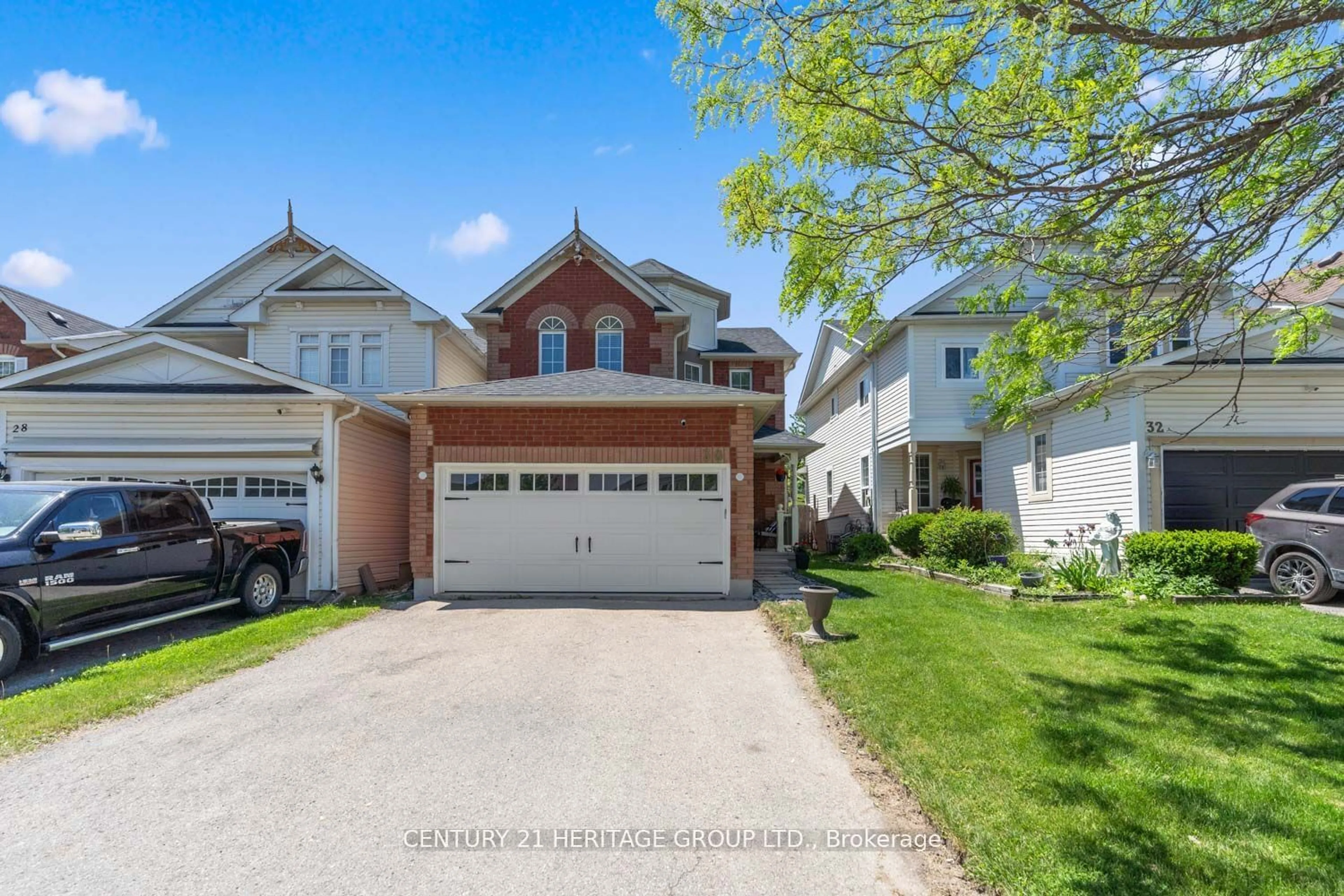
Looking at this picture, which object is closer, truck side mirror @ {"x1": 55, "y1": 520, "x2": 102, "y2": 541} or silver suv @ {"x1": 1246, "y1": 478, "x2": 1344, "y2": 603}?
truck side mirror @ {"x1": 55, "y1": 520, "x2": 102, "y2": 541}

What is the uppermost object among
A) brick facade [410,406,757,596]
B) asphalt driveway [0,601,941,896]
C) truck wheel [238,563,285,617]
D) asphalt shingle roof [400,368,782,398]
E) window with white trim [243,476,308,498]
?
asphalt shingle roof [400,368,782,398]

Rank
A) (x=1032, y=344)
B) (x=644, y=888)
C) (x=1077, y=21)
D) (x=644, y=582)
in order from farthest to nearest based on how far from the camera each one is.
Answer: (x=644, y=582)
(x=1032, y=344)
(x=1077, y=21)
(x=644, y=888)

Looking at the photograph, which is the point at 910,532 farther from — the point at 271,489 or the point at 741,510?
the point at 271,489

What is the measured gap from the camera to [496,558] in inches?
447

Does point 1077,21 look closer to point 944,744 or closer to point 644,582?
point 944,744

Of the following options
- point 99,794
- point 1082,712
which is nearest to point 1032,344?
point 1082,712

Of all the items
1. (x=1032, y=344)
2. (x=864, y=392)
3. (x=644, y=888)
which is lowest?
(x=644, y=888)

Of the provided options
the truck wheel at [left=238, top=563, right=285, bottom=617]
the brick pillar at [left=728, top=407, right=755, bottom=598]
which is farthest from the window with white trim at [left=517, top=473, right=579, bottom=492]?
the truck wheel at [left=238, top=563, right=285, bottom=617]

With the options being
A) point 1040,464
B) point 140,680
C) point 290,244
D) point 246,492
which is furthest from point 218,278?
point 1040,464

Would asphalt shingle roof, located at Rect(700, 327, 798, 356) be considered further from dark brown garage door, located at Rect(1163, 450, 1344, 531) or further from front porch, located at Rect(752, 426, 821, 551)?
dark brown garage door, located at Rect(1163, 450, 1344, 531)

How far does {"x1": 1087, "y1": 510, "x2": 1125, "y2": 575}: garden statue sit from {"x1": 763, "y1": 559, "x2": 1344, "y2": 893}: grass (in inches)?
94.0

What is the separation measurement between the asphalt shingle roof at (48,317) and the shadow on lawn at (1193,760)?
83.7 ft

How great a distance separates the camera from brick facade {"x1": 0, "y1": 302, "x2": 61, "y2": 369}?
63.5 feet

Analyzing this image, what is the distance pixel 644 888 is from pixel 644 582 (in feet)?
26.7
